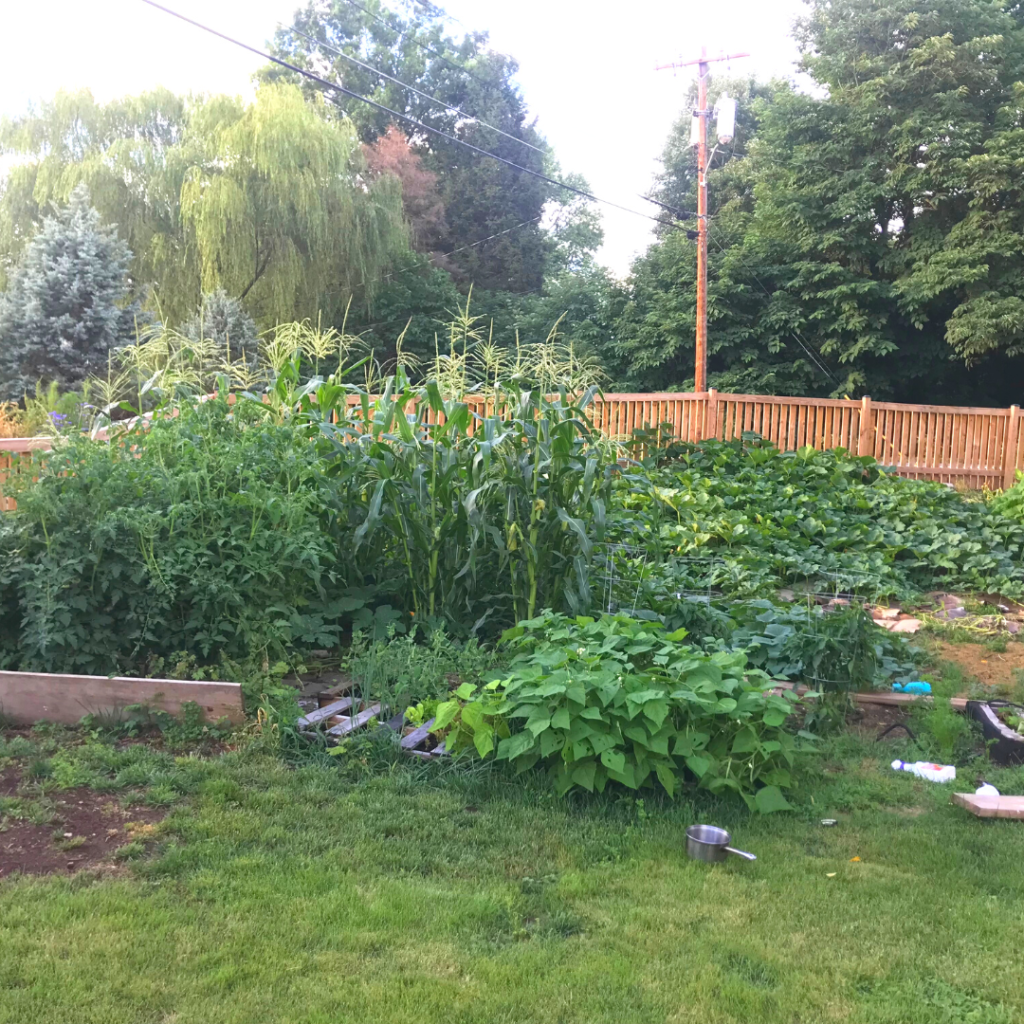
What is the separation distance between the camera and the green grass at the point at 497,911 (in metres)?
2.06

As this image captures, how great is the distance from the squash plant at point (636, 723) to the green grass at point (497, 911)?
0.14 m

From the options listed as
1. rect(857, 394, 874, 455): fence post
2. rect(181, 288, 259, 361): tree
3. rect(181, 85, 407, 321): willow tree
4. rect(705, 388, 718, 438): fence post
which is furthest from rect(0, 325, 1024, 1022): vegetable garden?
rect(181, 85, 407, 321): willow tree

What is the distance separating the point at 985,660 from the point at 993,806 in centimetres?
247

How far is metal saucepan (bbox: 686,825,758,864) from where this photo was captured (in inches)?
110

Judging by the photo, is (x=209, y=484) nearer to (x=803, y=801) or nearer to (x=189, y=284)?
(x=803, y=801)

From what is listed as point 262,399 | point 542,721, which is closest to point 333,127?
point 262,399

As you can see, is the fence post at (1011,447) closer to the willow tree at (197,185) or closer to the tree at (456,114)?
the willow tree at (197,185)

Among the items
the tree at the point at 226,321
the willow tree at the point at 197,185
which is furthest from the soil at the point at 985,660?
the willow tree at the point at 197,185

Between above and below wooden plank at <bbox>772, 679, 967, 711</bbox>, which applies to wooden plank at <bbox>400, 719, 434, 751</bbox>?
above

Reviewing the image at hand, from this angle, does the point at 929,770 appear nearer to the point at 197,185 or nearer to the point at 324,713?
the point at 324,713

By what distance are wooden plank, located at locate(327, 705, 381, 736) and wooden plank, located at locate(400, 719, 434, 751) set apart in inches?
7.8

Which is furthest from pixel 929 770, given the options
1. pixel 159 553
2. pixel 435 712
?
pixel 159 553

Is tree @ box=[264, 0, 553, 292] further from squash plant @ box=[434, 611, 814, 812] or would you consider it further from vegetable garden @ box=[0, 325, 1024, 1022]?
squash plant @ box=[434, 611, 814, 812]

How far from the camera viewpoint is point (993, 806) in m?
3.14
